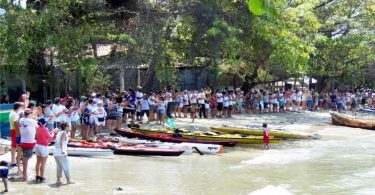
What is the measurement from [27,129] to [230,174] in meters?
5.63

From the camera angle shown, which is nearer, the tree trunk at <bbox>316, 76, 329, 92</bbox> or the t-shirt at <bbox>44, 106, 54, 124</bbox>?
the t-shirt at <bbox>44, 106, 54, 124</bbox>

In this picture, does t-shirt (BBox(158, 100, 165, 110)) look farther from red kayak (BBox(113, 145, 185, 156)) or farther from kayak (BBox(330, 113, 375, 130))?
kayak (BBox(330, 113, 375, 130))

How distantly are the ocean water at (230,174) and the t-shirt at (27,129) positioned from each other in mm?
977

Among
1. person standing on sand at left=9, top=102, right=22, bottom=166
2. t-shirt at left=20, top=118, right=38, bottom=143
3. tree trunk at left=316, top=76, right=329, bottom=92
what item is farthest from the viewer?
tree trunk at left=316, top=76, right=329, bottom=92

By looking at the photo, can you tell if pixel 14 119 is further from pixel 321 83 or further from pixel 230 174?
pixel 321 83

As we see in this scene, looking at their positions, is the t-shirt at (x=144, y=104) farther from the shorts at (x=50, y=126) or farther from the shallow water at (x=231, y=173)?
the shorts at (x=50, y=126)

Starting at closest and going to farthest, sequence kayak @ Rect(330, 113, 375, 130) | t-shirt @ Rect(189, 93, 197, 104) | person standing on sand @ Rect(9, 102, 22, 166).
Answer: person standing on sand @ Rect(9, 102, 22, 166) < t-shirt @ Rect(189, 93, 197, 104) < kayak @ Rect(330, 113, 375, 130)

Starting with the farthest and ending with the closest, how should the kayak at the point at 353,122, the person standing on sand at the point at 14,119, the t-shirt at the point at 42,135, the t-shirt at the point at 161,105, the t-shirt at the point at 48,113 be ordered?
the kayak at the point at 353,122 → the t-shirt at the point at 161,105 → the t-shirt at the point at 48,113 → the person standing on sand at the point at 14,119 → the t-shirt at the point at 42,135

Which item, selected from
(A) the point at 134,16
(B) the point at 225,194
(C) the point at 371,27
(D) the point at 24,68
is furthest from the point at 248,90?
(B) the point at 225,194

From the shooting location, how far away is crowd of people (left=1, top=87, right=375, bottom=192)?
11.0 m

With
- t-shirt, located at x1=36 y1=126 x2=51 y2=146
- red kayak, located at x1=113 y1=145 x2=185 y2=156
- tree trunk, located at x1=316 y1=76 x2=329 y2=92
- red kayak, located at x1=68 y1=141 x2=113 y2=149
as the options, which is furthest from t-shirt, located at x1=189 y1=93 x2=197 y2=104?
tree trunk, located at x1=316 y1=76 x2=329 y2=92

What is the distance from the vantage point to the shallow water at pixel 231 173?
11.7 meters

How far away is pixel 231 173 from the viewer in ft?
46.8

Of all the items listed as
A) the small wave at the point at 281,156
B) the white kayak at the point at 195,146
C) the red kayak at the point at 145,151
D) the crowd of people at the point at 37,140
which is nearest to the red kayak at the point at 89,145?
the red kayak at the point at 145,151
